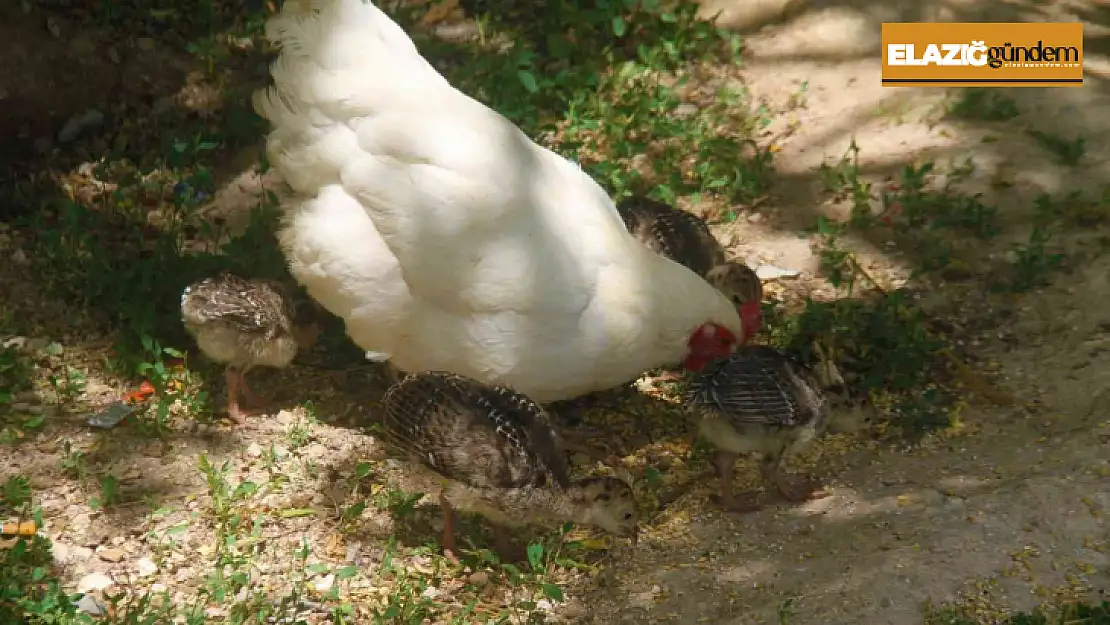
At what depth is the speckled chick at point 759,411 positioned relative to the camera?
471 centimetres

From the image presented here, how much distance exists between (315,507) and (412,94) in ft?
6.11

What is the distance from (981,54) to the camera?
24.2 feet

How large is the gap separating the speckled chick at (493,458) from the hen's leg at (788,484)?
0.72 m

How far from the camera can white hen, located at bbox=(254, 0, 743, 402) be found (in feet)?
15.6

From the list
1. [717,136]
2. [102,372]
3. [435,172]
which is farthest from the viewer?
[717,136]

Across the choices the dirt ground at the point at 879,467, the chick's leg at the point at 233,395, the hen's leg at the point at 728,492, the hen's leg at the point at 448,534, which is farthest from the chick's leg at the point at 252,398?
the hen's leg at the point at 728,492

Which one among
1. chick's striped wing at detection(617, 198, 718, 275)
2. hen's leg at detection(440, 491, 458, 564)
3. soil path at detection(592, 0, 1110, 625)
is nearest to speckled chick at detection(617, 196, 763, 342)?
chick's striped wing at detection(617, 198, 718, 275)

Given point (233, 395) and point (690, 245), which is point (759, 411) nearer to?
point (690, 245)

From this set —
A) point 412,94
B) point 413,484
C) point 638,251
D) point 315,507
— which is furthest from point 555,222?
point 315,507

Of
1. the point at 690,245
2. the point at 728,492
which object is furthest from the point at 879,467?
the point at 690,245

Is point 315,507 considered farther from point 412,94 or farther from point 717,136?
point 717,136

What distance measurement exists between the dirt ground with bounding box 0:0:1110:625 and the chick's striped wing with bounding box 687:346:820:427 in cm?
44

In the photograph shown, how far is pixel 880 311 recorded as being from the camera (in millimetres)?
5754

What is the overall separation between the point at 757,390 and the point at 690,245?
1.38 metres
